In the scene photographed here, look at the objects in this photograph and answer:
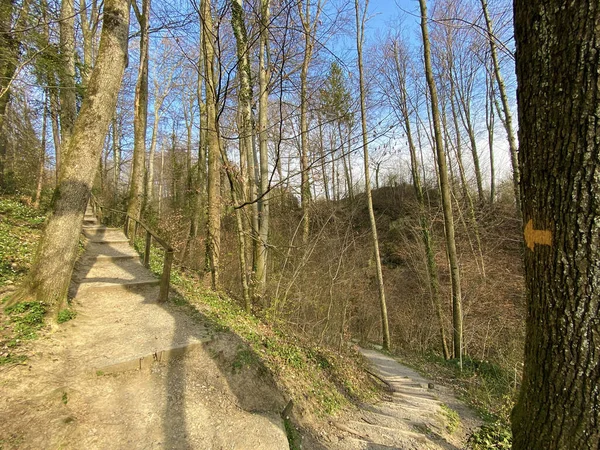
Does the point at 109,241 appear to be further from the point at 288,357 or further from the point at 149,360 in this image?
the point at 288,357

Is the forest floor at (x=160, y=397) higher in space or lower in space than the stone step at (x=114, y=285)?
lower

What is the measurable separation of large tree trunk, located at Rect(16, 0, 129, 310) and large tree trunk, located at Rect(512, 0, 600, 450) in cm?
444

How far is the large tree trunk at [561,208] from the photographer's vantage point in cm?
127

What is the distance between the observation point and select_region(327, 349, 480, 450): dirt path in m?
3.23

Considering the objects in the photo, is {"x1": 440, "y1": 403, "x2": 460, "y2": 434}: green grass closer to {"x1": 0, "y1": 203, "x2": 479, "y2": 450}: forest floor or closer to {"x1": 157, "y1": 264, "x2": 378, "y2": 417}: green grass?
{"x1": 0, "y1": 203, "x2": 479, "y2": 450}: forest floor

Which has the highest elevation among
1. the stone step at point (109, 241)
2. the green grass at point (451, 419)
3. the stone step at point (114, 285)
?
the stone step at point (109, 241)

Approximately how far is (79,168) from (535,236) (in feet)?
15.4

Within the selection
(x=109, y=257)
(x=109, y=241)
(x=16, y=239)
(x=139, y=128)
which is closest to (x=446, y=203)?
(x=109, y=257)

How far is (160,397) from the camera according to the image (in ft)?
9.79

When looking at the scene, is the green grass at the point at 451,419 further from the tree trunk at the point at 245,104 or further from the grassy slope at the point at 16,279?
the grassy slope at the point at 16,279

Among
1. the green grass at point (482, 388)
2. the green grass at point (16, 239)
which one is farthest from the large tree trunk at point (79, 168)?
the green grass at point (482, 388)

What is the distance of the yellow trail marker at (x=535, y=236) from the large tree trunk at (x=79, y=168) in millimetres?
4604

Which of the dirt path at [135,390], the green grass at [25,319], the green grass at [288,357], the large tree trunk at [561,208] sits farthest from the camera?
the green grass at [288,357]

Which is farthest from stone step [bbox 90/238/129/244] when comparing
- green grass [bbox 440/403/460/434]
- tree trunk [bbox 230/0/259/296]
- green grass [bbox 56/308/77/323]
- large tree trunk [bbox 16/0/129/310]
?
green grass [bbox 440/403/460/434]
